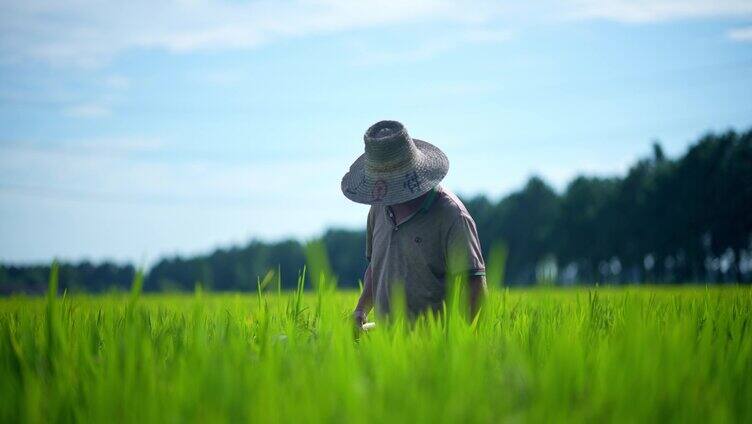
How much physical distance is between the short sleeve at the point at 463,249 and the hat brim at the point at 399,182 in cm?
26

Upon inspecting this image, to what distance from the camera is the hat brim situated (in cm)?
371

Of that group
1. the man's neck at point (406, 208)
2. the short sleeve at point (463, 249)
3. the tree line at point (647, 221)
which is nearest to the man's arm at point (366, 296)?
the man's neck at point (406, 208)

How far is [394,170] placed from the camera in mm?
3799

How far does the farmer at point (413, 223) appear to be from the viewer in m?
3.69

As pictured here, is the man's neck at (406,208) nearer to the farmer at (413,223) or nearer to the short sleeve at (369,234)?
the farmer at (413,223)

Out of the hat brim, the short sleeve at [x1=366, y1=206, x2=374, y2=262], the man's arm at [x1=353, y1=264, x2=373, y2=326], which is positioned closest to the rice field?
the hat brim

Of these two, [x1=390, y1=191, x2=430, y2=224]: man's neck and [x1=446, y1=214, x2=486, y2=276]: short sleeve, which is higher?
[x1=390, y1=191, x2=430, y2=224]: man's neck

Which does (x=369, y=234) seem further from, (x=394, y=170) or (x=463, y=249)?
(x=463, y=249)

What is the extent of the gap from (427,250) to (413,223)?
0.57ft

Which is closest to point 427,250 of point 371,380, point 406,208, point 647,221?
point 406,208

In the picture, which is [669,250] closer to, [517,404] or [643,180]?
[643,180]

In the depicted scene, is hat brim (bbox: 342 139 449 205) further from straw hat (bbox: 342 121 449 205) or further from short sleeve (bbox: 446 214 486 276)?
short sleeve (bbox: 446 214 486 276)

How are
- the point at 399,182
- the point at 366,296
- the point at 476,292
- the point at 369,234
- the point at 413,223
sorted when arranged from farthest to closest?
the point at 369,234 → the point at 366,296 → the point at 413,223 → the point at 399,182 → the point at 476,292

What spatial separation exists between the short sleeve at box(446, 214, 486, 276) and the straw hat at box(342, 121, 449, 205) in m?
0.26
